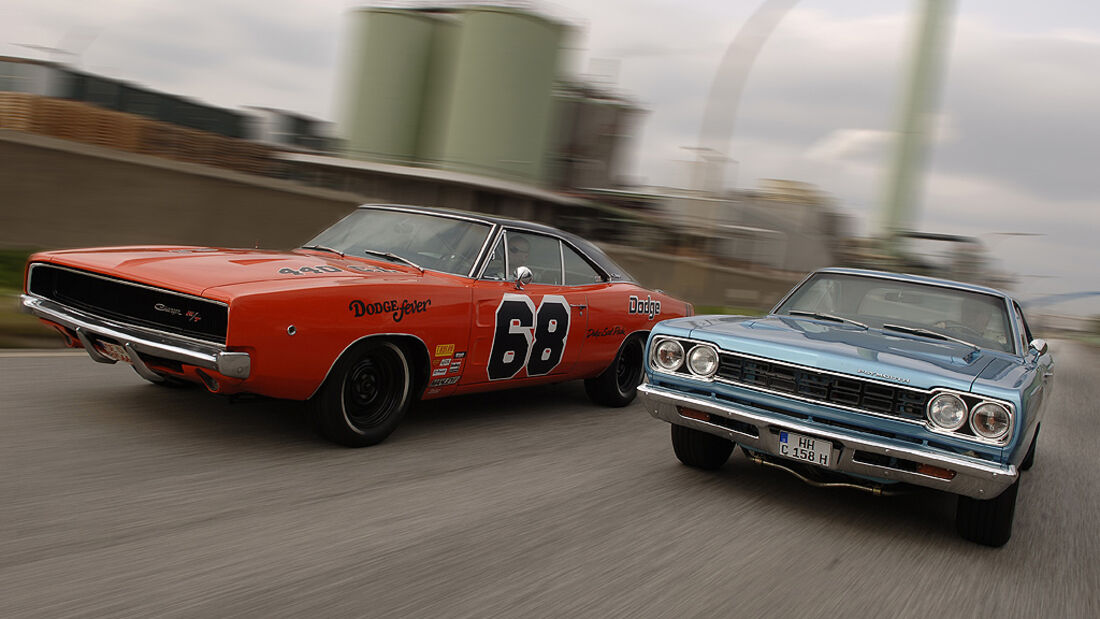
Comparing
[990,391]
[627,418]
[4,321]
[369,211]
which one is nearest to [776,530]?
[990,391]

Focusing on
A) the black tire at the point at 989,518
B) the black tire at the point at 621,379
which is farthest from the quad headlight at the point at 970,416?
the black tire at the point at 621,379

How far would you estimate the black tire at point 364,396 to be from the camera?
456cm

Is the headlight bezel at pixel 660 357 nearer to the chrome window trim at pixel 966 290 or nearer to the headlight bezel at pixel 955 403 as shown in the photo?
the chrome window trim at pixel 966 290

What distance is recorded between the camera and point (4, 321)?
22.3 feet

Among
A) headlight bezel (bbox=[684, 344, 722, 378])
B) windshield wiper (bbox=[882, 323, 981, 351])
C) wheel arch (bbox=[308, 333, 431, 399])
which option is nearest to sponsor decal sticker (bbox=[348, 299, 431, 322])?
wheel arch (bbox=[308, 333, 431, 399])

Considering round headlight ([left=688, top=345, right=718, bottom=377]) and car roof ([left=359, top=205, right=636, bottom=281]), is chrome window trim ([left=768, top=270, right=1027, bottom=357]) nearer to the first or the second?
round headlight ([left=688, top=345, right=718, bottom=377])

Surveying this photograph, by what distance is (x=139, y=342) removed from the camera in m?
4.20

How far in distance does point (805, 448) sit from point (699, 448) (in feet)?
3.12

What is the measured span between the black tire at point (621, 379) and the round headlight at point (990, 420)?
3390 millimetres

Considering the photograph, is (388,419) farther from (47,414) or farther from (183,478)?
(47,414)

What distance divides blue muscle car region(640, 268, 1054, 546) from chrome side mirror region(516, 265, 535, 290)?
44.4 inches

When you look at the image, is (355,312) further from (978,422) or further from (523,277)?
(978,422)

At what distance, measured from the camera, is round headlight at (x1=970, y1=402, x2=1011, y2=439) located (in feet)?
12.8

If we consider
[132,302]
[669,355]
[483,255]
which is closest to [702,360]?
[669,355]
